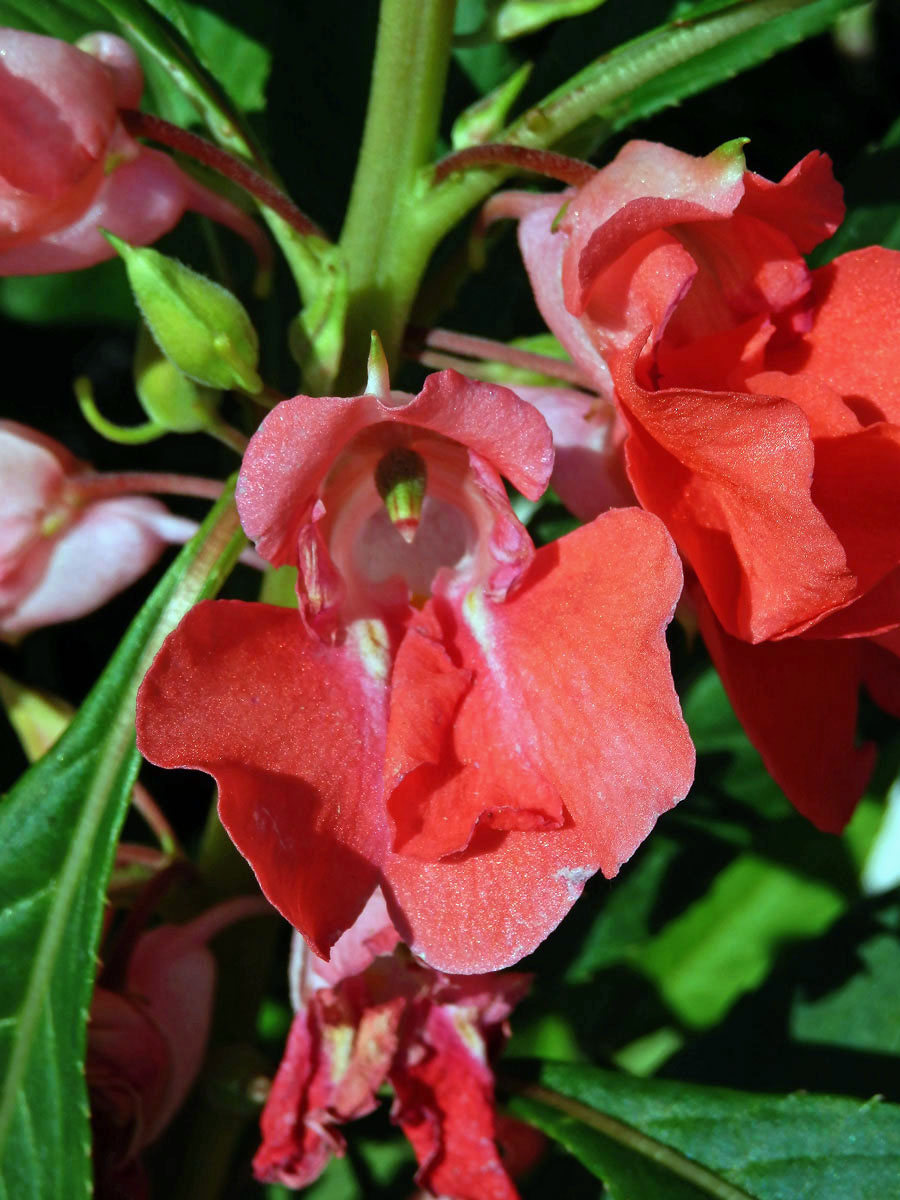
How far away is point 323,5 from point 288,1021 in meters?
1.13

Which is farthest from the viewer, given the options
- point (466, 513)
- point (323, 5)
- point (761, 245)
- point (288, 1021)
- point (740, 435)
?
point (288, 1021)

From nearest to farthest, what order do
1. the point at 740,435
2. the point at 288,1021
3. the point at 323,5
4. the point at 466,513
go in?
the point at 740,435
the point at 466,513
the point at 323,5
the point at 288,1021

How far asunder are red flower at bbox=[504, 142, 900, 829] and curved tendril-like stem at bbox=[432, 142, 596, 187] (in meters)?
0.03

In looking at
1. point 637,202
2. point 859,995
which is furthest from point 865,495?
point 859,995

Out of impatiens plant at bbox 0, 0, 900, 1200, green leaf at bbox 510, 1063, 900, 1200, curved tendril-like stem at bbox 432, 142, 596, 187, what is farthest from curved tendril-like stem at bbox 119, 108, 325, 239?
green leaf at bbox 510, 1063, 900, 1200

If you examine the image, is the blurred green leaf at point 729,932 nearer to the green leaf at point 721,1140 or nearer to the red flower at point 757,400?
the green leaf at point 721,1140

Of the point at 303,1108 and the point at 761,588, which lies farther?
the point at 303,1108

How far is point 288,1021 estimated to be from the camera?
1.58 meters

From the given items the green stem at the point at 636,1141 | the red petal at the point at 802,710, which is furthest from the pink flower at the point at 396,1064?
the red petal at the point at 802,710

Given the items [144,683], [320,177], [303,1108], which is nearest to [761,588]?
[144,683]

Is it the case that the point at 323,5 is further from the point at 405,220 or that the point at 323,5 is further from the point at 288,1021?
the point at 288,1021

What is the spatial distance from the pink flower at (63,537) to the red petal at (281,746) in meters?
0.24

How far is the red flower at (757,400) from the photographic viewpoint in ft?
2.50

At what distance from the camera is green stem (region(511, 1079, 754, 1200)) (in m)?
1.05
